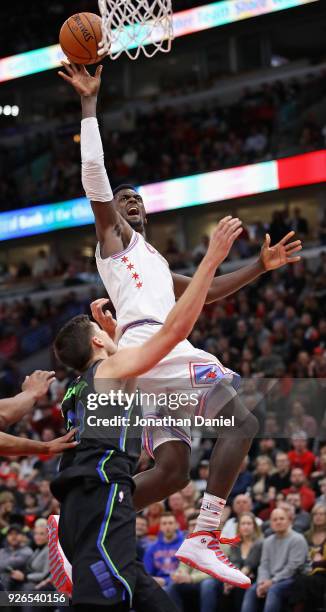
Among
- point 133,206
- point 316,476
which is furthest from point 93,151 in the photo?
point 316,476

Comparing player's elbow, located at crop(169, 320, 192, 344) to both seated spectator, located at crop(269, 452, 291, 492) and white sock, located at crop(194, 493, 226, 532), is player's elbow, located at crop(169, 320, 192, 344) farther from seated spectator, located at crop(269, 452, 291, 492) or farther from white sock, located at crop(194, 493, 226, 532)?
seated spectator, located at crop(269, 452, 291, 492)

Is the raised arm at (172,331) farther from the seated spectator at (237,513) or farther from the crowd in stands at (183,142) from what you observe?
the crowd in stands at (183,142)

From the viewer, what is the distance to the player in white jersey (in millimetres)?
5738

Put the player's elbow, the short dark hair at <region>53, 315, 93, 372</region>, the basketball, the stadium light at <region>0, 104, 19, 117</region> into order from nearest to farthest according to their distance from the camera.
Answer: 1. the player's elbow
2. the short dark hair at <region>53, 315, 93, 372</region>
3. the basketball
4. the stadium light at <region>0, 104, 19, 117</region>

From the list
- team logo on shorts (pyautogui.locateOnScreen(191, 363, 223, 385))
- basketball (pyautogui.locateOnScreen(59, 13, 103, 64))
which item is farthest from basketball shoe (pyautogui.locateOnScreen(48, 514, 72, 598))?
basketball (pyautogui.locateOnScreen(59, 13, 103, 64))

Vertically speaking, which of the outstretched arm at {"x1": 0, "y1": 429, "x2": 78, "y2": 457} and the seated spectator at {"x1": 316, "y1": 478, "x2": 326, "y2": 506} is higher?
the outstretched arm at {"x1": 0, "y1": 429, "x2": 78, "y2": 457}

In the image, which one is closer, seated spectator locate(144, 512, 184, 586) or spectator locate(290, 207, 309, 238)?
seated spectator locate(144, 512, 184, 586)

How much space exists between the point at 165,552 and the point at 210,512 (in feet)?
14.9

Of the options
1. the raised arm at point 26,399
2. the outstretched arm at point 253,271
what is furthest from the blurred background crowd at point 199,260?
the raised arm at point 26,399

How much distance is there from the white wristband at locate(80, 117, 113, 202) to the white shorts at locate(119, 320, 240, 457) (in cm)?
84

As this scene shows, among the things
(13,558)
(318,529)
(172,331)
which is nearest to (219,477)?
(172,331)

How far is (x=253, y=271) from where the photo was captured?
6.57 m

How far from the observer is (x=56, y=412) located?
15750 mm

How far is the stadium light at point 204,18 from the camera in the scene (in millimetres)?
17875
